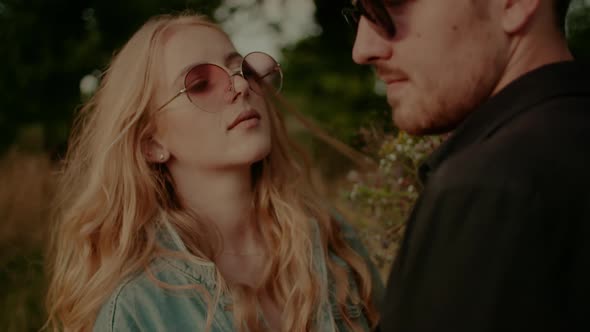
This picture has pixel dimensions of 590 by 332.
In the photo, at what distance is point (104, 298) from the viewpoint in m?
2.37

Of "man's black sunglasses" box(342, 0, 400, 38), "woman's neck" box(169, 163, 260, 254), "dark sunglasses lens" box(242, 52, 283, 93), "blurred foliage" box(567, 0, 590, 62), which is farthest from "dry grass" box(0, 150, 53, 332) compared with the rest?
"blurred foliage" box(567, 0, 590, 62)

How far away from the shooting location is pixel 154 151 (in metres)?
2.84

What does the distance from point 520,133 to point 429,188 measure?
21cm

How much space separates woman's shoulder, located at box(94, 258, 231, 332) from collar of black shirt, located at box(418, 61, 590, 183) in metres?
1.36

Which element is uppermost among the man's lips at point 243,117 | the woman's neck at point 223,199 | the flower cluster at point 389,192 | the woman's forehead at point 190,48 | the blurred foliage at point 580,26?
the woman's forehead at point 190,48

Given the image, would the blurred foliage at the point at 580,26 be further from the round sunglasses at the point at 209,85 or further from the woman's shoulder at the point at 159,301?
the woman's shoulder at the point at 159,301

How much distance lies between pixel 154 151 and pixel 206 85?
16.8 inches

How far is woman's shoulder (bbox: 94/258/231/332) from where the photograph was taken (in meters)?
2.28

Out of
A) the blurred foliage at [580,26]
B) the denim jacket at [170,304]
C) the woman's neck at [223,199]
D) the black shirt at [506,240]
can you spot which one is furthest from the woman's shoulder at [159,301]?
the blurred foliage at [580,26]

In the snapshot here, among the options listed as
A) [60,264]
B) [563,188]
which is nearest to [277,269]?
[60,264]

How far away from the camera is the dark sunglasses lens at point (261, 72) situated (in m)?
2.84

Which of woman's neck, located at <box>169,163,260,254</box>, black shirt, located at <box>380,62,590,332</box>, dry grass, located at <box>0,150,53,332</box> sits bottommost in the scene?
dry grass, located at <box>0,150,53,332</box>

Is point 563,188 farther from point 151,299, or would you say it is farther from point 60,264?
point 60,264

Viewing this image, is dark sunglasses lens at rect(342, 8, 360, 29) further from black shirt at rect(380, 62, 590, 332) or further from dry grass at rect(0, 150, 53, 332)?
dry grass at rect(0, 150, 53, 332)
